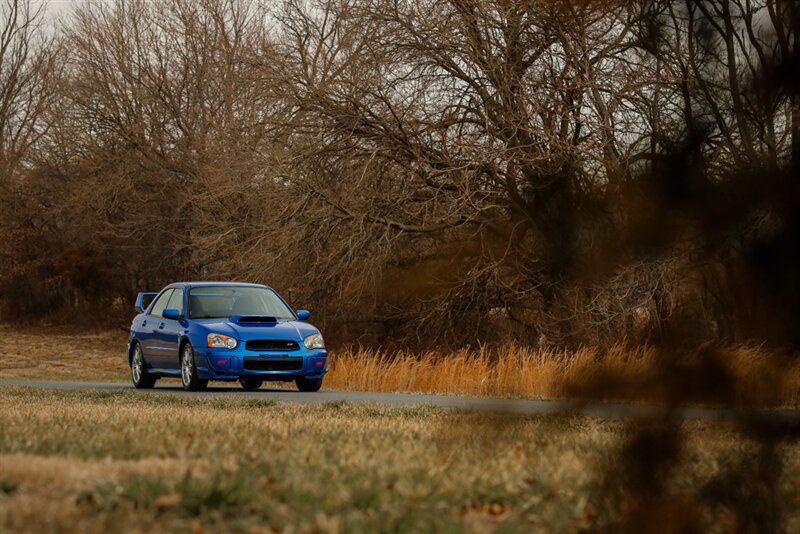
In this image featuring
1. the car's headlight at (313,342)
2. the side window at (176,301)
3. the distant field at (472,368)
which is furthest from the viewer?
the side window at (176,301)

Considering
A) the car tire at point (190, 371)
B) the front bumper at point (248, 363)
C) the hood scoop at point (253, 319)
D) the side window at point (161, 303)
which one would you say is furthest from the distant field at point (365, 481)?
the side window at point (161, 303)

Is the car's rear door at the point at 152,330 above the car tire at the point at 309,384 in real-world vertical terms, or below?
above

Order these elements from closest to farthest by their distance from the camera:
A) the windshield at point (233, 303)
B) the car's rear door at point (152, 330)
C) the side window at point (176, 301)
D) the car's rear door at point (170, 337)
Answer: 1. the car's rear door at point (170, 337)
2. the windshield at point (233, 303)
3. the side window at point (176, 301)
4. the car's rear door at point (152, 330)

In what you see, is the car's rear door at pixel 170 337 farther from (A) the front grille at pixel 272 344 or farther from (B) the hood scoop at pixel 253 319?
(A) the front grille at pixel 272 344

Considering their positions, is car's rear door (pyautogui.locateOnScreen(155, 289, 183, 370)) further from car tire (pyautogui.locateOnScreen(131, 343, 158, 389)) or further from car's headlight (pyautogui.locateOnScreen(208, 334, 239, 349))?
car's headlight (pyautogui.locateOnScreen(208, 334, 239, 349))

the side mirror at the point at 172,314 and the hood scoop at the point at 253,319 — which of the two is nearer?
the hood scoop at the point at 253,319

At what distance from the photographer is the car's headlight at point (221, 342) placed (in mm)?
20938

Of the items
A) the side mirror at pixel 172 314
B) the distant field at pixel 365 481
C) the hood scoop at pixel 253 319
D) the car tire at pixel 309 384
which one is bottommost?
the car tire at pixel 309 384

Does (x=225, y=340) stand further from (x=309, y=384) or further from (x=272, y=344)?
(x=309, y=384)

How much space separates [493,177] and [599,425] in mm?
22937

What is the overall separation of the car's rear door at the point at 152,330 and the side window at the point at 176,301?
17 cm

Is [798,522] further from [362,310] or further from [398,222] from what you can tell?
[362,310]

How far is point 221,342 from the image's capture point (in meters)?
21.0

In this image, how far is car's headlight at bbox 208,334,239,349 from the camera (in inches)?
824
